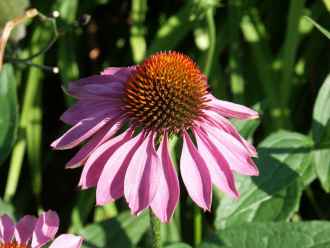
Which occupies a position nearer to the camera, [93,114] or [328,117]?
[93,114]

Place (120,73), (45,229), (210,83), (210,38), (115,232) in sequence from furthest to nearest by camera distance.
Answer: (210,83) < (210,38) < (115,232) < (120,73) < (45,229)

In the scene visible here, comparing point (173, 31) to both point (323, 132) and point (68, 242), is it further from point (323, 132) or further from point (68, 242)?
point (68, 242)

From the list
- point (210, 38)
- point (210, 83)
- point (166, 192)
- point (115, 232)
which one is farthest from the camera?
point (210, 83)

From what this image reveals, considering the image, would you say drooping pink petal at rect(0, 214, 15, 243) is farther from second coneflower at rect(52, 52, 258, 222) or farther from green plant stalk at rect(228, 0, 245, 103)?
green plant stalk at rect(228, 0, 245, 103)

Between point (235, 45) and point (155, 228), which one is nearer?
point (155, 228)

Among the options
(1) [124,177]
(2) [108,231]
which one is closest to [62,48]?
(2) [108,231]

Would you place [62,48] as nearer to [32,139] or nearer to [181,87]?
[32,139]

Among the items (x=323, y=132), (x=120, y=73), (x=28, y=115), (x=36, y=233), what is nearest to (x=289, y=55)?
(x=323, y=132)
